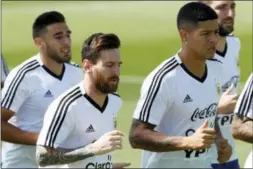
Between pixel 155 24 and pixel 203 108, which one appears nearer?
pixel 203 108

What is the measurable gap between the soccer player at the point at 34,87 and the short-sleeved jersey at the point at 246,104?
154 centimetres

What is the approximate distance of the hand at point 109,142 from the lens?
709cm

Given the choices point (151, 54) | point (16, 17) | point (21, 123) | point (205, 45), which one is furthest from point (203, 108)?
point (16, 17)

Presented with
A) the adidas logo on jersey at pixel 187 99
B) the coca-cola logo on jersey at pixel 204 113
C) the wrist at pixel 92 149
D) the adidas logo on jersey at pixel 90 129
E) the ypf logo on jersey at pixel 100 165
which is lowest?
the ypf logo on jersey at pixel 100 165

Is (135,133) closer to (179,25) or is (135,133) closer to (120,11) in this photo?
(179,25)

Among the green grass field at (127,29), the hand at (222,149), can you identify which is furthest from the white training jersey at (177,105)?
the green grass field at (127,29)

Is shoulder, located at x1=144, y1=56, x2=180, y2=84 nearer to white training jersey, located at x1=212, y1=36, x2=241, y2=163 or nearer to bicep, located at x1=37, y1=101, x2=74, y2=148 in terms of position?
bicep, located at x1=37, y1=101, x2=74, y2=148

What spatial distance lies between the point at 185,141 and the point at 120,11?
13.9 meters

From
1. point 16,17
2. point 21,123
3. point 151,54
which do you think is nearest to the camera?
point 21,123

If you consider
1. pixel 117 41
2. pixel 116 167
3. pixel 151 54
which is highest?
pixel 151 54

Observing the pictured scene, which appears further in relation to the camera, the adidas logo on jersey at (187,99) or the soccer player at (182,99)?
the adidas logo on jersey at (187,99)

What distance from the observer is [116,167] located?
309 inches

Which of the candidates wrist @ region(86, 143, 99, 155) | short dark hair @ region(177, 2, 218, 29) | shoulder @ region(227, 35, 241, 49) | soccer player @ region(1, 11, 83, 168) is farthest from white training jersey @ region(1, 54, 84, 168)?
shoulder @ region(227, 35, 241, 49)

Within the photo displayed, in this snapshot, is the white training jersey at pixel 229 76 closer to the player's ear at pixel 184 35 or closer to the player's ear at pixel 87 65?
the player's ear at pixel 184 35
